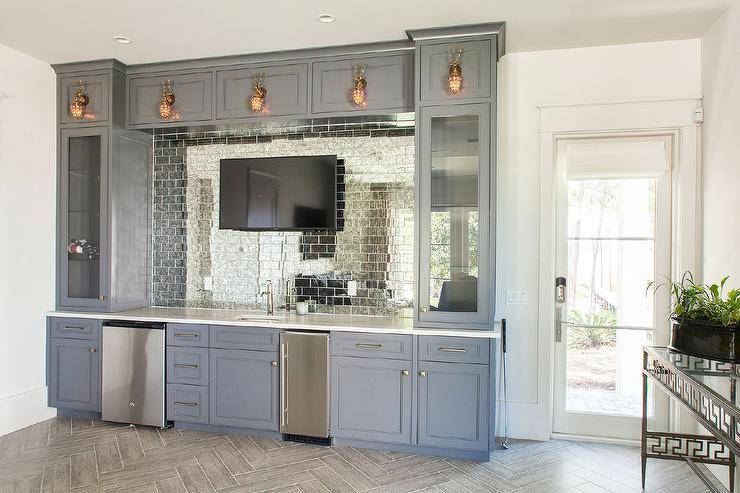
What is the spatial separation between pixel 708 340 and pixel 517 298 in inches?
57.1

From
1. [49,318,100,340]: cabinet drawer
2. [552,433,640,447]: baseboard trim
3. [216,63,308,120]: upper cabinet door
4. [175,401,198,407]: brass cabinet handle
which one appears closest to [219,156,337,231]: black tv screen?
[216,63,308,120]: upper cabinet door

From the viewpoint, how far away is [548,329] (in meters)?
3.83

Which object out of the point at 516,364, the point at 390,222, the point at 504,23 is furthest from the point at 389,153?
the point at 516,364

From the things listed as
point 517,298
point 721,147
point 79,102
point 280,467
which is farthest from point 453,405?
point 79,102

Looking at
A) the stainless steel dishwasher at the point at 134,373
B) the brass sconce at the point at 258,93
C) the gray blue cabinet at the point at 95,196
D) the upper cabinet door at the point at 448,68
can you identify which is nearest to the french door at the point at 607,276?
the upper cabinet door at the point at 448,68

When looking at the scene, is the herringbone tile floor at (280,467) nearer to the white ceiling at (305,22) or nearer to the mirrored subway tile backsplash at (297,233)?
the mirrored subway tile backsplash at (297,233)

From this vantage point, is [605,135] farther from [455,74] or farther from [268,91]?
[268,91]

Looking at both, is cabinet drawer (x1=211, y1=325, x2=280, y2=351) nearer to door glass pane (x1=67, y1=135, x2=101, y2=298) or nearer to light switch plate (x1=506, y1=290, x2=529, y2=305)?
door glass pane (x1=67, y1=135, x2=101, y2=298)

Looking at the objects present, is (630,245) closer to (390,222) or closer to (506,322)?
(506,322)

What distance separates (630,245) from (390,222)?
1820mm

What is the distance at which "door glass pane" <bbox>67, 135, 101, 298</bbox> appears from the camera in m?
4.23

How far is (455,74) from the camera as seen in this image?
11.2 ft

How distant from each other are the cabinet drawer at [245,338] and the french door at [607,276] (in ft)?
7.06

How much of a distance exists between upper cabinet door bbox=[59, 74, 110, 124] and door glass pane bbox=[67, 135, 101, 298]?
162 millimetres
